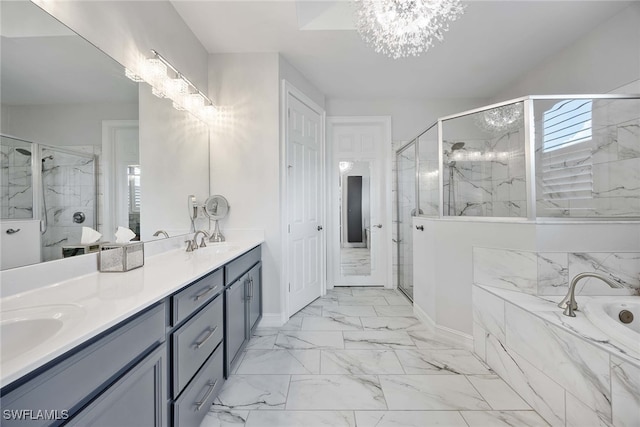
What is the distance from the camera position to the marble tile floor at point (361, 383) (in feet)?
4.79

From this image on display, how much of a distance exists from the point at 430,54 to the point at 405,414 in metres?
3.03

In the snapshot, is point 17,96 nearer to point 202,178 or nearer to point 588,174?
point 202,178

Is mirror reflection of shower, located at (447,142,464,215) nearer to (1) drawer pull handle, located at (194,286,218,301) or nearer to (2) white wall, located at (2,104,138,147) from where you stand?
(1) drawer pull handle, located at (194,286,218,301)

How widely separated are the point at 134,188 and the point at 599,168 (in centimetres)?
363

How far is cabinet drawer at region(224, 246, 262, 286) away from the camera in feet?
5.64

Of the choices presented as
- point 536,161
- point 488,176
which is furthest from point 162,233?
point 488,176

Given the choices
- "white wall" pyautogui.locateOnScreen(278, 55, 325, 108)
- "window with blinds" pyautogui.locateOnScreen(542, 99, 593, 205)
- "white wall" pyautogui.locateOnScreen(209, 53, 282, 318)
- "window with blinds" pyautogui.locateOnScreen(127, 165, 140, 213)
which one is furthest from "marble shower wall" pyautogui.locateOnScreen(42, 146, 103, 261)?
"window with blinds" pyautogui.locateOnScreen(542, 99, 593, 205)

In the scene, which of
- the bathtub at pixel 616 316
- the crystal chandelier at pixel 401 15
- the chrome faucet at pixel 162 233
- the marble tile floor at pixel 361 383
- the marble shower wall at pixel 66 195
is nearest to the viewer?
the marble shower wall at pixel 66 195

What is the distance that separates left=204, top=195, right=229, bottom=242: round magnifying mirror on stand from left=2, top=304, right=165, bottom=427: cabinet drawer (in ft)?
5.17

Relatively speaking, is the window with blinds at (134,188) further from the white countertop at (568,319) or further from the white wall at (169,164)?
the white countertop at (568,319)

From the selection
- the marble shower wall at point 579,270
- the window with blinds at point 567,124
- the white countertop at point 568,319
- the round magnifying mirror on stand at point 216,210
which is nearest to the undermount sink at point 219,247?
the round magnifying mirror on stand at point 216,210

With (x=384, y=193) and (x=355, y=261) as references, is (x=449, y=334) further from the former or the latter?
(x=384, y=193)

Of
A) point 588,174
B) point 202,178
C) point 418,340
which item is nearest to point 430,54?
point 588,174

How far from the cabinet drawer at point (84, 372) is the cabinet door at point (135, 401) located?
0.10ft
